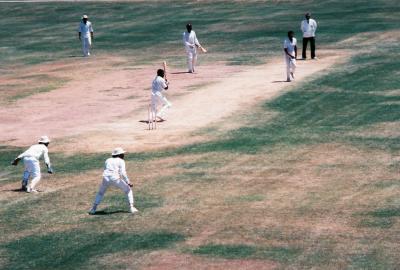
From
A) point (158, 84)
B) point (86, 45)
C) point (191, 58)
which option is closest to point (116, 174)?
point (158, 84)

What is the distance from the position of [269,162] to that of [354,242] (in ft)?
30.3

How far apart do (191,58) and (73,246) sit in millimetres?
26710

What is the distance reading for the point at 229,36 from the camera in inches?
2613

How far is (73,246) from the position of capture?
27469 millimetres

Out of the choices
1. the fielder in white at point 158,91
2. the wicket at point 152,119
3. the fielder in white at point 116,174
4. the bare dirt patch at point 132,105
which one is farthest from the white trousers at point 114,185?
the fielder in white at point 158,91

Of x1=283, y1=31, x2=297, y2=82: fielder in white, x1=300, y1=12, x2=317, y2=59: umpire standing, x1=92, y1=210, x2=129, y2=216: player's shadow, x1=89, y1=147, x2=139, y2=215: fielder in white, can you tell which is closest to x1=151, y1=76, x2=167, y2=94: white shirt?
x1=283, y1=31, x2=297, y2=82: fielder in white

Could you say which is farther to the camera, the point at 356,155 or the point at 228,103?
the point at 228,103

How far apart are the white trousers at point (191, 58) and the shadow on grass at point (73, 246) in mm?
25039

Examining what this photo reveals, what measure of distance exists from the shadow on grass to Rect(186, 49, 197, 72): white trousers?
25039mm

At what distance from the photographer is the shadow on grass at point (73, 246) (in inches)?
1037

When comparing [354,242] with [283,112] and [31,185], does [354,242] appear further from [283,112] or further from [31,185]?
[283,112]

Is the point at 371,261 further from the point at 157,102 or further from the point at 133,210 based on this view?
the point at 157,102

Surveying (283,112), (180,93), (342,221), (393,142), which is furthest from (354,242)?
(180,93)

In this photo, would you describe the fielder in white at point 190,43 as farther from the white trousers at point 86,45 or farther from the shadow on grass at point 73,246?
the shadow on grass at point 73,246
